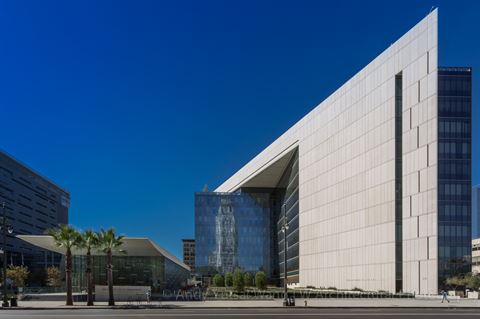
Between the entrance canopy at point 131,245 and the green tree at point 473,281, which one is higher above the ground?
the entrance canopy at point 131,245

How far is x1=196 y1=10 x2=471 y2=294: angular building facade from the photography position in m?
65.6

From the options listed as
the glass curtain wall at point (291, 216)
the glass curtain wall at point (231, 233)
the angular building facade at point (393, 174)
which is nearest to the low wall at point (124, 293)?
the angular building facade at point (393, 174)

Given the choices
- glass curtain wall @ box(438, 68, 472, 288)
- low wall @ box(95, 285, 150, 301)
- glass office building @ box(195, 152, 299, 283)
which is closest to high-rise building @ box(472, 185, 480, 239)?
glass office building @ box(195, 152, 299, 283)

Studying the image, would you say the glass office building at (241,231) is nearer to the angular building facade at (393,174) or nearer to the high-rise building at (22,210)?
the angular building facade at (393,174)

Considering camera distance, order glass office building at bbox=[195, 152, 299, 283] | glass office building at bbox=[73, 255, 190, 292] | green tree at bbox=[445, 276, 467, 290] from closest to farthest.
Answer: green tree at bbox=[445, 276, 467, 290], glass office building at bbox=[73, 255, 190, 292], glass office building at bbox=[195, 152, 299, 283]

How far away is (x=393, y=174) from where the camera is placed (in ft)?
238

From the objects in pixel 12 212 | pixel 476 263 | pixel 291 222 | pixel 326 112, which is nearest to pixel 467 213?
pixel 326 112

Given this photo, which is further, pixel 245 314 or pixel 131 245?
pixel 131 245

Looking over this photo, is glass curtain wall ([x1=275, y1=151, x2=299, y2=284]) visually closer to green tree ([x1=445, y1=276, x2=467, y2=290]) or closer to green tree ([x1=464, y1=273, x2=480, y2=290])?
green tree ([x1=445, y1=276, x2=467, y2=290])

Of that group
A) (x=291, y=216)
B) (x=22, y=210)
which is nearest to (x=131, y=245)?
(x=291, y=216)

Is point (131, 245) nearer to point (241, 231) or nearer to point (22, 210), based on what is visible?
point (241, 231)

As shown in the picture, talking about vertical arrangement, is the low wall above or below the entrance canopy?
below

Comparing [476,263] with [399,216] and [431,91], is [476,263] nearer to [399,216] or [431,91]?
[399,216]

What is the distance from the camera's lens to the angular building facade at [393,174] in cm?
6562
